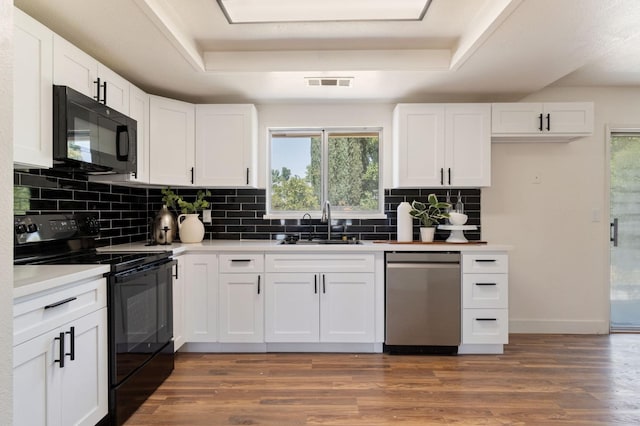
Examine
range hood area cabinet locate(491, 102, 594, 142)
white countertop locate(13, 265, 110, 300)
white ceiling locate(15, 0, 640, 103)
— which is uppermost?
white ceiling locate(15, 0, 640, 103)

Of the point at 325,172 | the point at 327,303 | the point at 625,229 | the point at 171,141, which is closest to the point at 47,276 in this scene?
the point at 171,141

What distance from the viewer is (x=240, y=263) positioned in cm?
299

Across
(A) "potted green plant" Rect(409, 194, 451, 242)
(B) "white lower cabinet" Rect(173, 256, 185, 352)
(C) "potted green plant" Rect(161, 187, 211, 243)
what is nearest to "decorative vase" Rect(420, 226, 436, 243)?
(A) "potted green plant" Rect(409, 194, 451, 242)

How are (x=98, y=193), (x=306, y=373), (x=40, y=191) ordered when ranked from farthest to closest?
(x=98, y=193)
(x=306, y=373)
(x=40, y=191)

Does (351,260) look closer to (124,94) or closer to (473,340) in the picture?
(473,340)

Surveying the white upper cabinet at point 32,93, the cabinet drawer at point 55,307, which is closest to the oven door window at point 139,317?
the cabinet drawer at point 55,307

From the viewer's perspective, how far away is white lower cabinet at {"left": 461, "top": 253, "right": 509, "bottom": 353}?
→ 294 centimetres

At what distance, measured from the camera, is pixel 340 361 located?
2.84 metres

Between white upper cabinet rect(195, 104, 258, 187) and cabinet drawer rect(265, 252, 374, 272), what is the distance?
806mm

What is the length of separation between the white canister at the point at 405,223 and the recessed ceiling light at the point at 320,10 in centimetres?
156

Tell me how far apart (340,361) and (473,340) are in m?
1.09

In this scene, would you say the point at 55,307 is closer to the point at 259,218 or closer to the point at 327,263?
the point at 327,263

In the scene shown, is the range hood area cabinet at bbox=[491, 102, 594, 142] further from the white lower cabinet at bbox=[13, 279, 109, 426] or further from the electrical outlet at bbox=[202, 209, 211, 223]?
the white lower cabinet at bbox=[13, 279, 109, 426]

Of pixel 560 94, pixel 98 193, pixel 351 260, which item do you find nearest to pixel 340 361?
pixel 351 260
